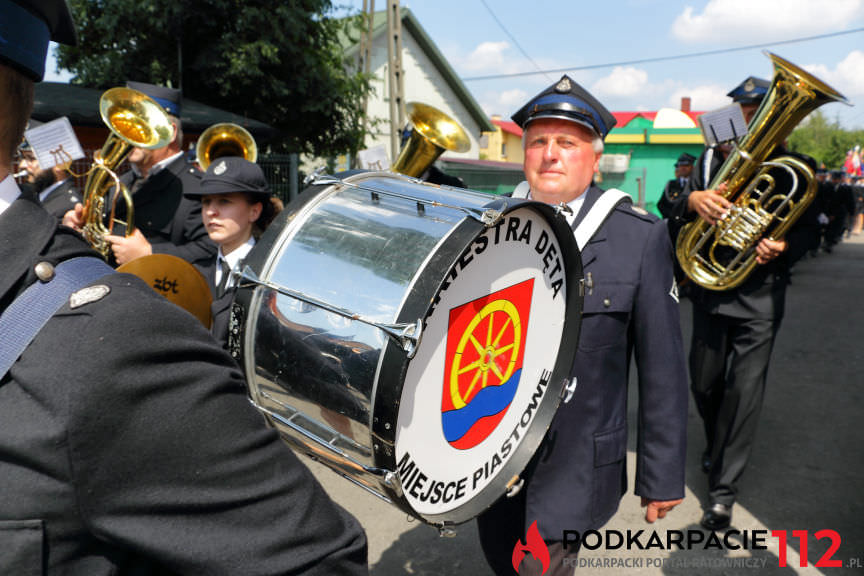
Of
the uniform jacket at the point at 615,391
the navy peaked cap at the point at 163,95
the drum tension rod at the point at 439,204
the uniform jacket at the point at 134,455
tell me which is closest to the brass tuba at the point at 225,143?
the navy peaked cap at the point at 163,95

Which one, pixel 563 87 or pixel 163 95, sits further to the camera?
pixel 163 95

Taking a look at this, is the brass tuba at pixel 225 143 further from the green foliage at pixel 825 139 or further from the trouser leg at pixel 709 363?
the green foliage at pixel 825 139

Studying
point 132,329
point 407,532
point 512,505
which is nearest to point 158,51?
point 407,532

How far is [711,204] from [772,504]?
1.68 metres

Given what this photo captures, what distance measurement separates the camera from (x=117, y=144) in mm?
3730

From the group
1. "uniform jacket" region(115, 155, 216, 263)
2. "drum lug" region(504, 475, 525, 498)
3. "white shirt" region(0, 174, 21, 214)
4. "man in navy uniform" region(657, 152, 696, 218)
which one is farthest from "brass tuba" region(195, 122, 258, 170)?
"man in navy uniform" region(657, 152, 696, 218)

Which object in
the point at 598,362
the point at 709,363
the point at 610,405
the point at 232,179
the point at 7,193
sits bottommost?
the point at 709,363

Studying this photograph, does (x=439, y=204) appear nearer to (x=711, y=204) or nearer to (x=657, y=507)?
(x=657, y=507)

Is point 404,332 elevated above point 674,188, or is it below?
above

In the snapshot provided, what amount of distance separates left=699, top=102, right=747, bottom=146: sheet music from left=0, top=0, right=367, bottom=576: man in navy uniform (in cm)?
348

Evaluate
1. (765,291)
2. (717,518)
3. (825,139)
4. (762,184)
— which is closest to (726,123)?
(762,184)

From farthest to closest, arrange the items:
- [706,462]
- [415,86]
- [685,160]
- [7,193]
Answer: [415,86]
[685,160]
[706,462]
[7,193]

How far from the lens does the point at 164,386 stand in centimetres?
78

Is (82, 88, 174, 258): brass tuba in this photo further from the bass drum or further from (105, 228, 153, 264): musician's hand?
the bass drum
